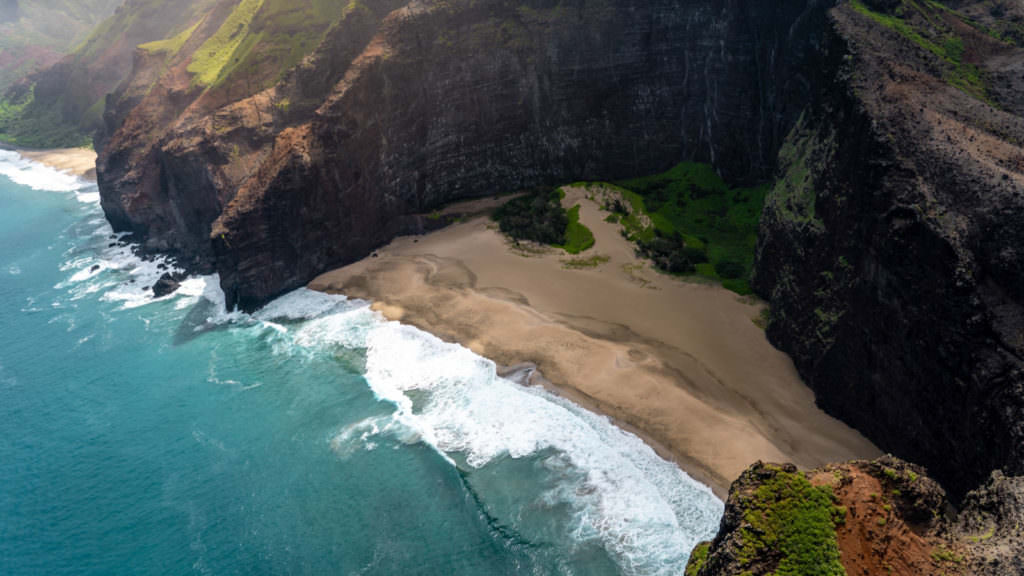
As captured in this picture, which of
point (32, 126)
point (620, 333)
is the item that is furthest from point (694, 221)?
point (32, 126)

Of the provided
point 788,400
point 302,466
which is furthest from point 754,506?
point 302,466

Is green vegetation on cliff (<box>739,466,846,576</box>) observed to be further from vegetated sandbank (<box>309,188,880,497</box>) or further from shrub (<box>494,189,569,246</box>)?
shrub (<box>494,189,569,246</box>)

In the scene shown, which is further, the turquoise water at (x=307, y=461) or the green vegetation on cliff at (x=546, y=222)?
the green vegetation on cliff at (x=546, y=222)

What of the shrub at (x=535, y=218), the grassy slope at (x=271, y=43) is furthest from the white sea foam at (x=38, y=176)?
the shrub at (x=535, y=218)

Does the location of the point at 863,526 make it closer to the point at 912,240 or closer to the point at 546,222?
the point at 912,240

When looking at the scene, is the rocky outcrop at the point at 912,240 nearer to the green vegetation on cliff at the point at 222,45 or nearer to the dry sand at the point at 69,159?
the green vegetation on cliff at the point at 222,45

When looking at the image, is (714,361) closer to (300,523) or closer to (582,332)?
(582,332)
